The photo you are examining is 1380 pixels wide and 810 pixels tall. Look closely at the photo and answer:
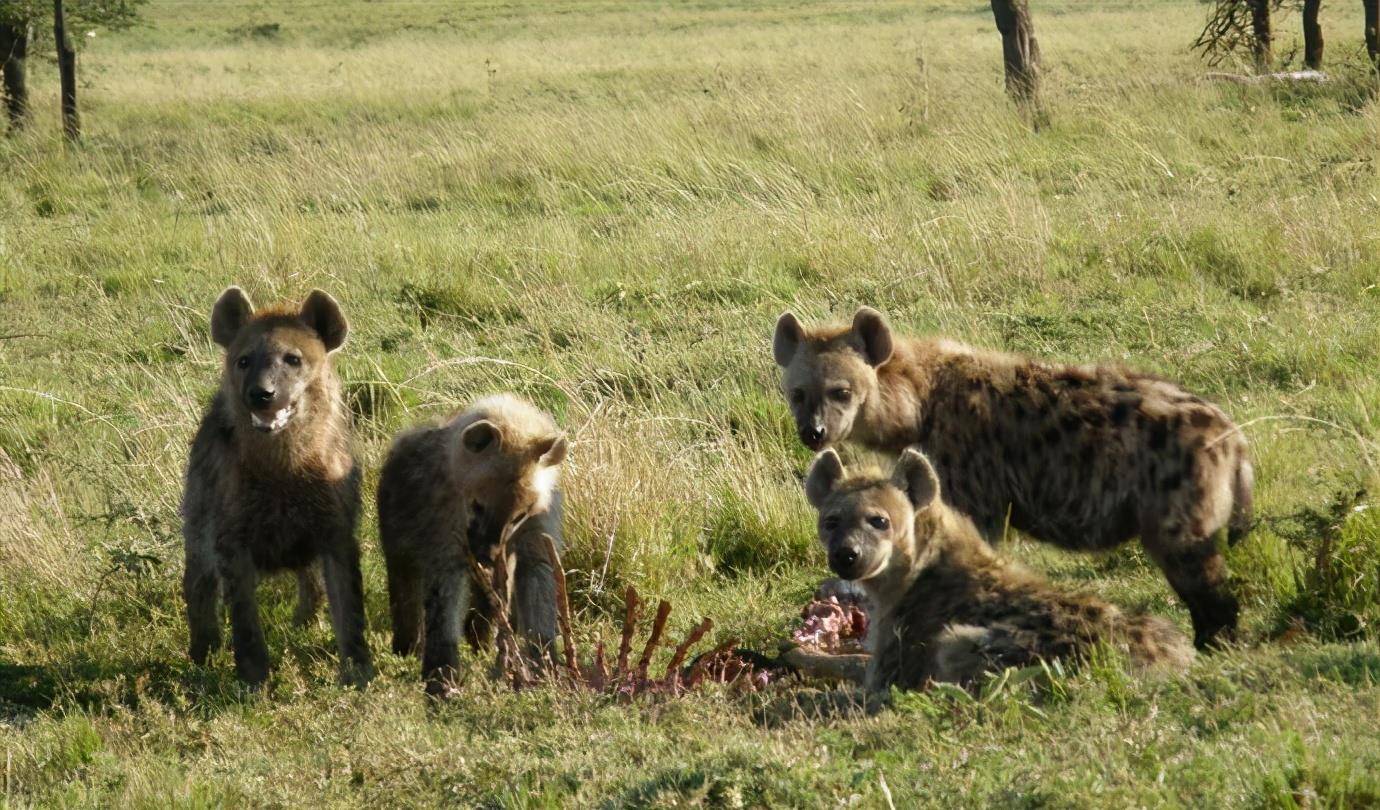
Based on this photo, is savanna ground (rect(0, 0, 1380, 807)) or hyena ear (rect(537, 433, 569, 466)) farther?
hyena ear (rect(537, 433, 569, 466))

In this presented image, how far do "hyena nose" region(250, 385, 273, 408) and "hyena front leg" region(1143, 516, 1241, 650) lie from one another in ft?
8.76

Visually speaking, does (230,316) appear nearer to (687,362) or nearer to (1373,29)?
(687,362)

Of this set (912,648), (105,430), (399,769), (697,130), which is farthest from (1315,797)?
(697,130)

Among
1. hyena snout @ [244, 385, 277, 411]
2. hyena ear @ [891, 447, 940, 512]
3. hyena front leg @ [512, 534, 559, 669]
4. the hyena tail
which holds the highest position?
hyena snout @ [244, 385, 277, 411]

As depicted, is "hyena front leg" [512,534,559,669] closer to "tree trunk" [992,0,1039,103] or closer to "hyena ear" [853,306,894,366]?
"hyena ear" [853,306,894,366]

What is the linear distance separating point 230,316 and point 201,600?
0.94 metres

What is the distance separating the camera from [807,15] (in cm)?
4919

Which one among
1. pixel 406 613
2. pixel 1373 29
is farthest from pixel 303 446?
pixel 1373 29

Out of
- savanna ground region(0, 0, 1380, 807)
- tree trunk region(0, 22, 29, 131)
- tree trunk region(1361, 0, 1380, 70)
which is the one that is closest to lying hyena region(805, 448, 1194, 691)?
savanna ground region(0, 0, 1380, 807)

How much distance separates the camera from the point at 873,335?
17.1ft

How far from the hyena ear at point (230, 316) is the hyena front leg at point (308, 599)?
88 centimetres

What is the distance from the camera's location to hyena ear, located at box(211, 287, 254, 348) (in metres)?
5.10

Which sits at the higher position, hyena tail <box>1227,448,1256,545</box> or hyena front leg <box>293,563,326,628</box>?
hyena tail <box>1227,448,1256,545</box>

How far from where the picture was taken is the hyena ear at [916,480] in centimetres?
436
